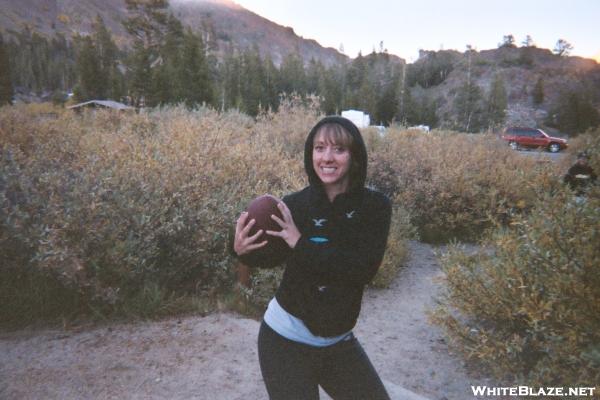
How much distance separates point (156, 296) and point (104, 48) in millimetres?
106183

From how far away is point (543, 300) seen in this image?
3.34 m

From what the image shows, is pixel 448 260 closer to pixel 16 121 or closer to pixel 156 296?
pixel 156 296

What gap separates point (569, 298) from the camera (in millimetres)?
2955

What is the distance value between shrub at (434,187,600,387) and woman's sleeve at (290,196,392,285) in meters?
1.73

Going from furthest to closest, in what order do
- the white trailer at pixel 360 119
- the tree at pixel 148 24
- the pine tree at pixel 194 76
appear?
1. the tree at pixel 148 24
2. the pine tree at pixel 194 76
3. the white trailer at pixel 360 119

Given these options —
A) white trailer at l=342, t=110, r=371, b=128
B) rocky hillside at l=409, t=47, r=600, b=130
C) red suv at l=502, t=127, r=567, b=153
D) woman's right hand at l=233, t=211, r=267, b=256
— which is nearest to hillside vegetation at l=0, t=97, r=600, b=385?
woman's right hand at l=233, t=211, r=267, b=256

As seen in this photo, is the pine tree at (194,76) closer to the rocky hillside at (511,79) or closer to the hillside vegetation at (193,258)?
the hillside vegetation at (193,258)

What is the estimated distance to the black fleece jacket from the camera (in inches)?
71.4

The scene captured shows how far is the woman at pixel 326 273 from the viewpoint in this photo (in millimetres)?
1808

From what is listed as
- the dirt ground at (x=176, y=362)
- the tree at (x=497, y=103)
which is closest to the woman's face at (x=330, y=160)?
the dirt ground at (x=176, y=362)

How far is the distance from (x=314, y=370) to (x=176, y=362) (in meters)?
2.18

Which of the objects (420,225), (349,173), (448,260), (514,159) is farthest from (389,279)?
(514,159)

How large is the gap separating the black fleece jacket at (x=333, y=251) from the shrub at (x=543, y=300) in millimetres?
1757

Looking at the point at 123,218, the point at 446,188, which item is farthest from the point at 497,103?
the point at 123,218
